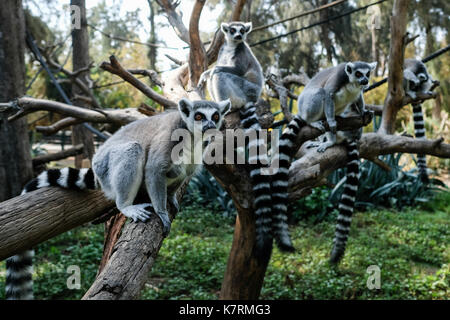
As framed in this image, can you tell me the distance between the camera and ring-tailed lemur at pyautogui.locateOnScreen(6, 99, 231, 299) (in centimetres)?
276

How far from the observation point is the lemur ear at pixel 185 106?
317cm

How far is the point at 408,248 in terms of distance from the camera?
696 cm

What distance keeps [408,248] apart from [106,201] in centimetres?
592

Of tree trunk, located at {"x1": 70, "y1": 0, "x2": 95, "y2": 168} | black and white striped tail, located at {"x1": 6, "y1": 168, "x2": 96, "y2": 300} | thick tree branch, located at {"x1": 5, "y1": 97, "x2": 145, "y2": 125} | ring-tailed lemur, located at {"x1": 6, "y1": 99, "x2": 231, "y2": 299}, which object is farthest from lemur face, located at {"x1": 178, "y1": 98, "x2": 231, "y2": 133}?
tree trunk, located at {"x1": 70, "y1": 0, "x2": 95, "y2": 168}

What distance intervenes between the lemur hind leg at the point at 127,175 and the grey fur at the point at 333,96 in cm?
251

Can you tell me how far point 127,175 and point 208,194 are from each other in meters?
7.15

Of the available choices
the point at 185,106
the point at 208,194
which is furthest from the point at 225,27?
the point at 208,194

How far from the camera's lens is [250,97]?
5246 mm

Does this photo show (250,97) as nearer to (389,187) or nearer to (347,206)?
(347,206)

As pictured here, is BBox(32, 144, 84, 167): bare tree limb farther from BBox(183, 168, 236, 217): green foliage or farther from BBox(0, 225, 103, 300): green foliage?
BBox(183, 168, 236, 217): green foliage

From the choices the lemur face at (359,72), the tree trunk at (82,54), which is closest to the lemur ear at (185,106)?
the lemur face at (359,72)

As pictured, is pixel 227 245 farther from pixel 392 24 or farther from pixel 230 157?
pixel 392 24

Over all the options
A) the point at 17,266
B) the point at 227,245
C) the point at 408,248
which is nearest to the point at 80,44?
the point at 227,245

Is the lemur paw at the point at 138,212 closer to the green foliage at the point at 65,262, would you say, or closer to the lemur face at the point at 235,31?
the green foliage at the point at 65,262
